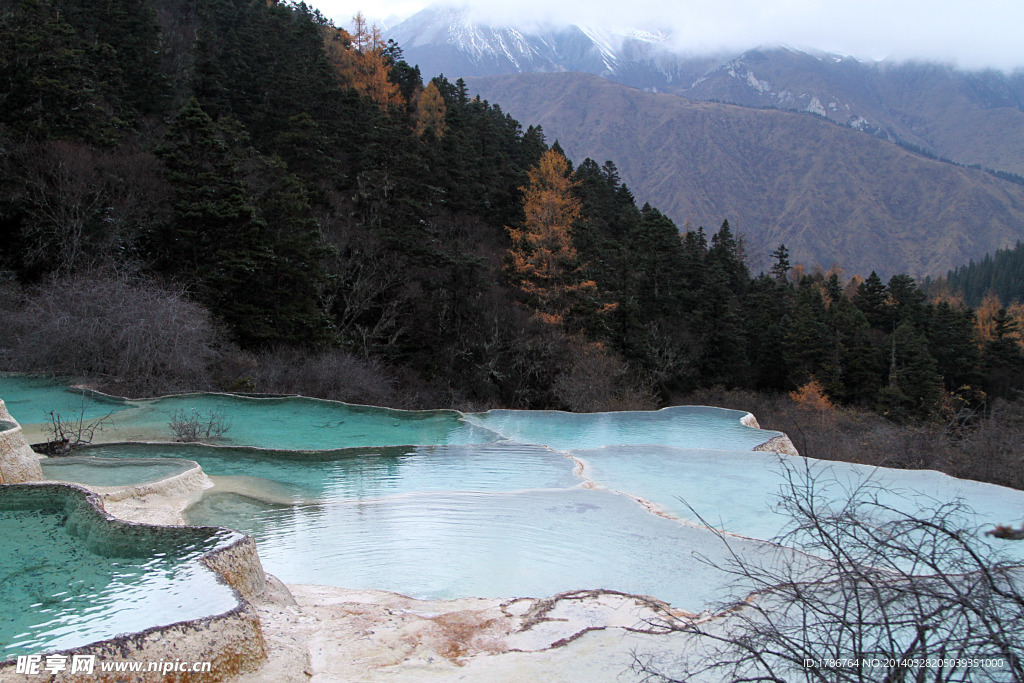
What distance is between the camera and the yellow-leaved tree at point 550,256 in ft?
78.1

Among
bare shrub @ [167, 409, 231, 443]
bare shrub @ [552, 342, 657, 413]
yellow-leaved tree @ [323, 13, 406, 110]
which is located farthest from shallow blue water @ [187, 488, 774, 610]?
yellow-leaved tree @ [323, 13, 406, 110]

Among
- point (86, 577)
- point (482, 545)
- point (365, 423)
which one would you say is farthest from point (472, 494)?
point (365, 423)

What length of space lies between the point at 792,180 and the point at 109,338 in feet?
560

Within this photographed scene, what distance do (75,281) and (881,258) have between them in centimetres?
14351

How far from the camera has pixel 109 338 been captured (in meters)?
13.2

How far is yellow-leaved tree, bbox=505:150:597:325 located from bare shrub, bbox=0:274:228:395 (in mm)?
12376

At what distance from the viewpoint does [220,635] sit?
3305 mm

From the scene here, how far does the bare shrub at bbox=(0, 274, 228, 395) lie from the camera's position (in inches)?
508

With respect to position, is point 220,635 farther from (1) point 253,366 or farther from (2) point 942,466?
(1) point 253,366

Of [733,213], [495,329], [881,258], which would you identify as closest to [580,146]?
[733,213]

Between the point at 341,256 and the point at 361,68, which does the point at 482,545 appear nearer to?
the point at 341,256

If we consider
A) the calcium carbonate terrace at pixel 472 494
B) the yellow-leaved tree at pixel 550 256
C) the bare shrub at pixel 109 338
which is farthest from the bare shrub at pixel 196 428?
the yellow-leaved tree at pixel 550 256

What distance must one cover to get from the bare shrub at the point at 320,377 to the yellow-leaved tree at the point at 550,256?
7.27m

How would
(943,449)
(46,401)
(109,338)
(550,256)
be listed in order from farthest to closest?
1. (550,256)
2. (109,338)
3. (943,449)
4. (46,401)
